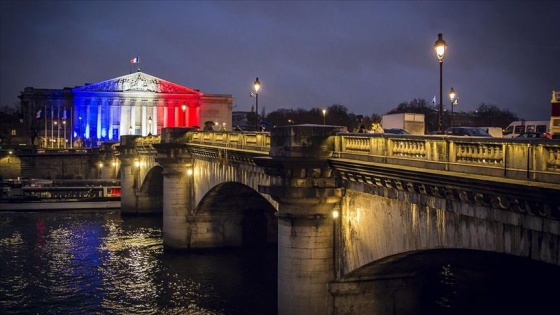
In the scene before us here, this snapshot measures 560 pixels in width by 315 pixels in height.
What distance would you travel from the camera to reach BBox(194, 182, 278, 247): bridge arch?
3997 cm

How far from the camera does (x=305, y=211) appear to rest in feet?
67.3

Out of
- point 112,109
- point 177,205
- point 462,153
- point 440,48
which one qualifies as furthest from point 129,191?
point 112,109

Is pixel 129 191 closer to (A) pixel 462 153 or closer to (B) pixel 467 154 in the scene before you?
(A) pixel 462 153

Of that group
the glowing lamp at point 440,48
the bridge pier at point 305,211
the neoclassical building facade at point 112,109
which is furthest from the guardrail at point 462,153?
the neoclassical building facade at point 112,109

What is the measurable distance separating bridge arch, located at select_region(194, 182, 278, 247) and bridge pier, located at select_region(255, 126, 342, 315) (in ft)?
61.5

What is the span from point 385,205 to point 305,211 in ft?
12.1

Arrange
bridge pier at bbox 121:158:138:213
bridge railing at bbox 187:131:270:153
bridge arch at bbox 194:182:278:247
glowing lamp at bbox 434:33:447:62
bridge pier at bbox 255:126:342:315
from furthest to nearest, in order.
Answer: bridge pier at bbox 121:158:138:213 → bridge arch at bbox 194:182:278:247 → bridge railing at bbox 187:131:270:153 → bridge pier at bbox 255:126:342:315 → glowing lamp at bbox 434:33:447:62

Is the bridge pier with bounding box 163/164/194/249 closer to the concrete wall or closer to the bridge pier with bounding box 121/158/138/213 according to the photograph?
the concrete wall

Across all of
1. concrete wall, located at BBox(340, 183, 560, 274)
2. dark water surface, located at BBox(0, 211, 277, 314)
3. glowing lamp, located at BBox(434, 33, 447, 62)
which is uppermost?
glowing lamp, located at BBox(434, 33, 447, 62)

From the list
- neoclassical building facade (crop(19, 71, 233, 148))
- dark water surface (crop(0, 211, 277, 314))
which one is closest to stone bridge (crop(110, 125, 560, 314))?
dark water surface (crop(0, 211, 277, 314))

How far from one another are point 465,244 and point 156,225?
4338 centimetres

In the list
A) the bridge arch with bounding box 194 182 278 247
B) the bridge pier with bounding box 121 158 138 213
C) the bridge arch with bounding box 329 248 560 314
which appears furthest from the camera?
the bridge pier with bounding box 121 158 138 213

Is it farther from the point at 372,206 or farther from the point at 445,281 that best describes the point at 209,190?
the point at 372,206

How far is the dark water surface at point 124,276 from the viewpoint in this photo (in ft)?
94.0
